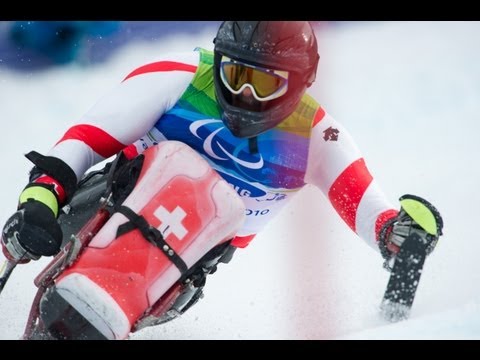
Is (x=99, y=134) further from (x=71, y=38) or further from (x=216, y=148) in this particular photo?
(x=71, y=38)

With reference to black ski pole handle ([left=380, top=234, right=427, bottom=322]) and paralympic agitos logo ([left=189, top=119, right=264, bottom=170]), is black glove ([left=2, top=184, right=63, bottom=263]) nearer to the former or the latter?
paralympic agitos logo ([left=189, top=119, right=264, bottom=170])

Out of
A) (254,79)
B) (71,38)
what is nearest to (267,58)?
(254,79)

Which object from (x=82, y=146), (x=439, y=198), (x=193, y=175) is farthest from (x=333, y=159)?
(x=439, y=198)

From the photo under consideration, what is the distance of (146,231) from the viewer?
3029mm

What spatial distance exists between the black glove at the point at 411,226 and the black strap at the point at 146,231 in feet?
2.54

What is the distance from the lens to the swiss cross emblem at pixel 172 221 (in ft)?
10.0

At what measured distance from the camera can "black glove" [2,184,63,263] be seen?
10.1ft

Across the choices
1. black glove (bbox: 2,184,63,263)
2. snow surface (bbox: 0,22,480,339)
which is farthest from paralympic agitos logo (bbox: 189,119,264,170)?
snow surface (bbox: 0,22,480,339)

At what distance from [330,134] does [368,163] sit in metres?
2.02

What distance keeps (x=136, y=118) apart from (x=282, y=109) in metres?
0.52

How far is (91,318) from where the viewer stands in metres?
2.96

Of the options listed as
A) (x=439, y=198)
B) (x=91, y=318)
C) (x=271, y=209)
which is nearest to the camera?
(x=91, y=318)
